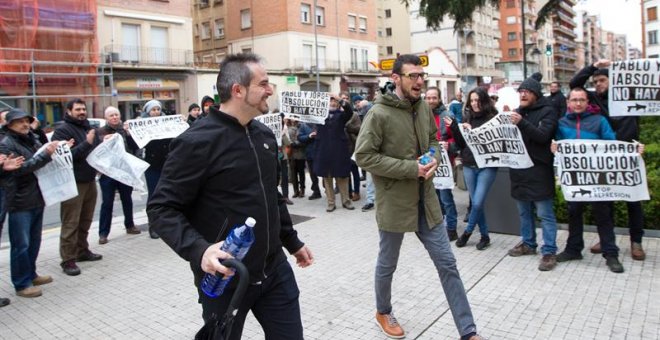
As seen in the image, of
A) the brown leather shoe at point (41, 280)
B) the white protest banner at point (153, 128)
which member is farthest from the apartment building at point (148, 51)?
the brown leather shoe at point (41, 280)

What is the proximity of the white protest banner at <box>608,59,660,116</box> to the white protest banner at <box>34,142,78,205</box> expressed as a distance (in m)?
5.98

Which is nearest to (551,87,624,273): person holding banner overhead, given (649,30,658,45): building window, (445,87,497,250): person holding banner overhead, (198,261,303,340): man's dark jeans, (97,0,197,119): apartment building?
(445,87,497,250): person holding banner overhead

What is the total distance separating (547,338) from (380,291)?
1.26m

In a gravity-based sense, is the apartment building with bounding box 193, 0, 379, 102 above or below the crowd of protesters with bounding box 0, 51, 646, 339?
above

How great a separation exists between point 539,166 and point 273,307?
3.89m

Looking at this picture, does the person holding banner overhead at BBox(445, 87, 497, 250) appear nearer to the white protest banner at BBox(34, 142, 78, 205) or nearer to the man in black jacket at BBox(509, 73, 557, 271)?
the man in black jacket at BBox(509, 73, 557, 271)

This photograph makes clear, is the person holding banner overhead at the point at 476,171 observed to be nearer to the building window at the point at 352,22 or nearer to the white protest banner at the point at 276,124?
the white protest banner at the point at 276,124

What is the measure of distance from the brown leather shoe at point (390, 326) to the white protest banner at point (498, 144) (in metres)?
2.53

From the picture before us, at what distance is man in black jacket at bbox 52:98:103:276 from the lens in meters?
Result: 6.32

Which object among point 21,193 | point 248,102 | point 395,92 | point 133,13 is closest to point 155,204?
point 248,102

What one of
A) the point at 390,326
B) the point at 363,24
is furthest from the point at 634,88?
the point at 363,24

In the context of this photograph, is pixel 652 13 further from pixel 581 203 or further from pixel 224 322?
pixel 224 322

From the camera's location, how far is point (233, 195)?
2.66m

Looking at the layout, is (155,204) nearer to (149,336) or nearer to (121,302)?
(149,336)
